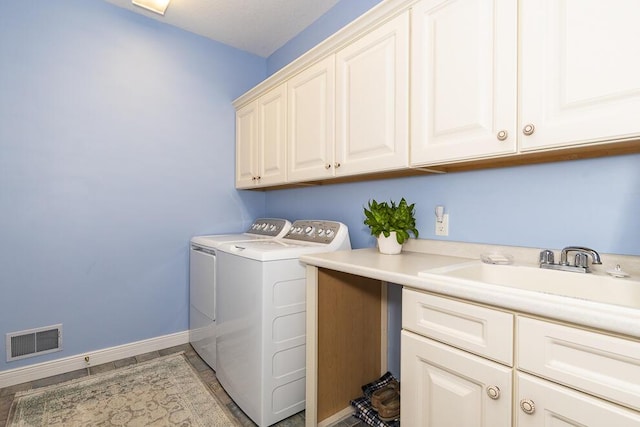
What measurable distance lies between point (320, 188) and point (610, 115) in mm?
1717

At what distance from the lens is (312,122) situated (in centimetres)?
196

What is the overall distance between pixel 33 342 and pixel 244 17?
106 inches

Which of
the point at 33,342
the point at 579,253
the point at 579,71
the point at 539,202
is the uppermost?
the point at 579,71

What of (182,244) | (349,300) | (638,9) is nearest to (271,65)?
(182,244)

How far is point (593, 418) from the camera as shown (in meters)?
0.73

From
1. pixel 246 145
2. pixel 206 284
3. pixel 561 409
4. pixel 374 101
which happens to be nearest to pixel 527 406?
pixel 561 409

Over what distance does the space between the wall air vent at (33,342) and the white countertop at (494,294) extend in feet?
6.13

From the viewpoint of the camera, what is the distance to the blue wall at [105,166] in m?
1.98

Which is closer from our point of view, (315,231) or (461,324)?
(461,324)

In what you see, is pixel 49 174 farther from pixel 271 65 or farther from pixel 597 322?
pixel 597 322

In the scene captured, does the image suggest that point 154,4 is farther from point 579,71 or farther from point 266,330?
point 579,71

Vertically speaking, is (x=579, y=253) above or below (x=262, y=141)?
below

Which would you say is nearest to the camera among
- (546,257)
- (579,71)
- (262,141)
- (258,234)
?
(579,71)

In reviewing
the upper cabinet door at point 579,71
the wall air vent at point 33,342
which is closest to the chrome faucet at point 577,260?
the upper cabinet door at point 579,71
